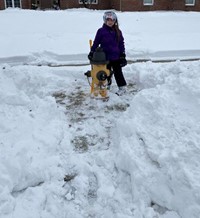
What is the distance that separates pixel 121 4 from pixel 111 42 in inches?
607

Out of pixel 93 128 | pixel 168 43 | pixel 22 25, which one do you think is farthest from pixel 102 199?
pixel 22 25

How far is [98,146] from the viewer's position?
15.2ft

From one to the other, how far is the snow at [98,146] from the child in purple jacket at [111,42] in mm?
617

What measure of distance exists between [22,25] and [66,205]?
11.2 m

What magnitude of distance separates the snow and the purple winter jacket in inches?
31.5

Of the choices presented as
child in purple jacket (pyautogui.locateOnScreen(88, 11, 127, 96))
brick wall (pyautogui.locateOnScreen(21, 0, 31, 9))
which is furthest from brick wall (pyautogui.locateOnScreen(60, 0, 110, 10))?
child in purple jacket (pyautogui.locateOnScreen(88, 11, 127, 96))

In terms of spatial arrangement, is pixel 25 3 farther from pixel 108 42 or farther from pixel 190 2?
pixel 108 42

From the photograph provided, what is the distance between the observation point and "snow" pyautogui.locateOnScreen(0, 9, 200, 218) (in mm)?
3408

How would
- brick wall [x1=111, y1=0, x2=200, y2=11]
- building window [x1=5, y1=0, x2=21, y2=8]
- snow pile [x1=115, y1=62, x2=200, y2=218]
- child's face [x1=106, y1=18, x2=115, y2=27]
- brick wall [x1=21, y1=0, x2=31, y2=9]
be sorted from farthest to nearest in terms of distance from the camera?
brick wall [x1=21, y1=0, x2=31, y2=9] < building window [x1=5, y1=0, x2=21, y2=8] < brick wall [x1=111, y1=0, x2=200, y2=11] < child's face [x1=106, y1=18, x2=115, y2=27] < snow pile [x1=115, y1=62, x2=200, y2=218]

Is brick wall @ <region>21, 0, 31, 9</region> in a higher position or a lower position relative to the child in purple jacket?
lower

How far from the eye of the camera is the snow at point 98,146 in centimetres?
341

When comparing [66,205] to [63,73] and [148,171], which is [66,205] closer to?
[148,171]

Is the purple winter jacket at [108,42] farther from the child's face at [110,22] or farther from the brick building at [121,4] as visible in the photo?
the brick building at [121,4]

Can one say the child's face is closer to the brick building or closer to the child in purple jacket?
the child in purple jacket
